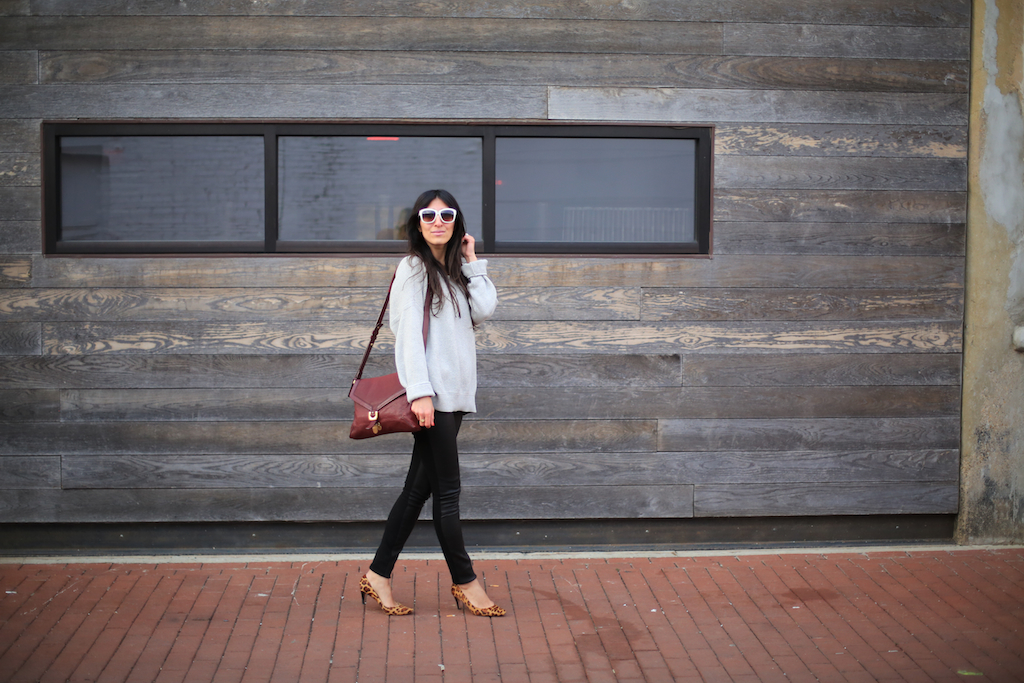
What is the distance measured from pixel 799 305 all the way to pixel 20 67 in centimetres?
470

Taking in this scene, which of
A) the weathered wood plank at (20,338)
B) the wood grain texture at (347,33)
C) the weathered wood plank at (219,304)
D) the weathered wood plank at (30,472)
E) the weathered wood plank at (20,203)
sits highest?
the wood grain texture at (347,33)

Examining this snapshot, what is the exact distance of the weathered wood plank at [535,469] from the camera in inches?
208

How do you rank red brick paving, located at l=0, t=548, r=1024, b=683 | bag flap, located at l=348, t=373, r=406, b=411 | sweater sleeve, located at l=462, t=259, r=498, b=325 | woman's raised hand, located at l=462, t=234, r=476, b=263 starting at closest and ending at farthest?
red brick paving, located at l=0, t=548, r=1024, b=683 → bag flap, located at l=348, t=373, r=406, b=411 → sweater sleeve, located at l=462, t=259, r=498, b=325 → woman's raised hand, located at l=462, t=234, r=476, b=263

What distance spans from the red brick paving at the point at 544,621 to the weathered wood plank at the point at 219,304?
140 centimetres

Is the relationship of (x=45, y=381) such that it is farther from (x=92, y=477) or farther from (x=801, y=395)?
(x=801, y=395)

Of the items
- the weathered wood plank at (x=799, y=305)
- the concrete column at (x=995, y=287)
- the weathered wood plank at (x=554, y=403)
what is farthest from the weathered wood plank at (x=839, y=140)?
the weathered wood plank at (x=554, y=403)

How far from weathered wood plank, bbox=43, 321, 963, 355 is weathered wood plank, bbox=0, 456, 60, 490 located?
2.11ft

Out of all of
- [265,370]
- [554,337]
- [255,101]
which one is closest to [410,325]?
[554,337]

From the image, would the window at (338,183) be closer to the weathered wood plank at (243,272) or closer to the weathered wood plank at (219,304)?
the weathered wood plank at (243,272)

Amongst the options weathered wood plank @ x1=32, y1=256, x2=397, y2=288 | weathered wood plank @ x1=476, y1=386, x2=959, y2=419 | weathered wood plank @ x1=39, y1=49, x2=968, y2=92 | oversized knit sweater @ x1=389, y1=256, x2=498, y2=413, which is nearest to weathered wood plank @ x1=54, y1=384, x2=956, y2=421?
weathered wood plank @ x1=476, y1=386, x2=959, y2=419

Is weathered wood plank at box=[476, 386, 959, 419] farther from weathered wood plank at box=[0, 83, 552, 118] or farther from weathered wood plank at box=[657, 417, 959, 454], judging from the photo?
weathered wood plank at box=[0, 83, 552, 118]

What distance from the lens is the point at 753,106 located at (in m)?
5.34

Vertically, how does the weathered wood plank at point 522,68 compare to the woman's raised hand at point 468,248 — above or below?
→ above

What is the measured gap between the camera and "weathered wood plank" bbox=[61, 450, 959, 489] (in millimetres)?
5277
